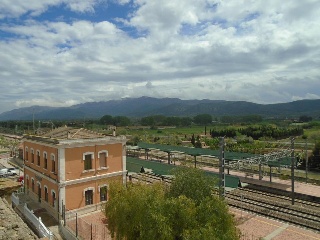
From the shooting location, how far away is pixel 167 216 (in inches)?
507

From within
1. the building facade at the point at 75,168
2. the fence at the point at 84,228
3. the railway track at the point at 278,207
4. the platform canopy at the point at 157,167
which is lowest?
the railway track at the point at 278,207

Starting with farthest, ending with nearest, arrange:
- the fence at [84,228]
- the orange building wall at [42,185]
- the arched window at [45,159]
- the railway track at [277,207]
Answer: the arched window at [45,159], the orange building wall at [42,185], the railway track at [277,207], the fence at [84,228]

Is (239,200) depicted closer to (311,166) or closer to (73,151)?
(73,151)

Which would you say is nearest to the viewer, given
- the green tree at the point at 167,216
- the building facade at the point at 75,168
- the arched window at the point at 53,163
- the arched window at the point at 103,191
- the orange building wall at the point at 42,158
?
the green tree at the point at 167,216

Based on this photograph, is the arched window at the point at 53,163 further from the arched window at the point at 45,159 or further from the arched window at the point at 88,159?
the arched window at the point at 88,159

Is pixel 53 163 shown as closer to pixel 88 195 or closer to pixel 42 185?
pixel 42 185

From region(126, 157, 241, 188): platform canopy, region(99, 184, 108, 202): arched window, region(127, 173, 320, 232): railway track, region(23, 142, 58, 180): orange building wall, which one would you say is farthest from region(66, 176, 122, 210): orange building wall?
region(127, 173, 320, 232): railway track

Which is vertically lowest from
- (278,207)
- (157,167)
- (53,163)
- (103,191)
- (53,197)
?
(278,207)

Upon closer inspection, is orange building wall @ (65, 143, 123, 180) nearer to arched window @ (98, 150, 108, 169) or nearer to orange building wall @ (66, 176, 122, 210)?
arched window @ (98, 150, 108, 169)

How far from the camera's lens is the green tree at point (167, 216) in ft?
40.5

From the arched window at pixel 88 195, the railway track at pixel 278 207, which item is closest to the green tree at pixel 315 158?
the railway track at pixel 278 207

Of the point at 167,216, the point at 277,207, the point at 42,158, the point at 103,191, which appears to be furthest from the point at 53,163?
the point at 277,207

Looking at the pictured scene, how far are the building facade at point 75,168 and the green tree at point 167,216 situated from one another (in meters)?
9.37

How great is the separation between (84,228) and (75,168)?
533 cm
